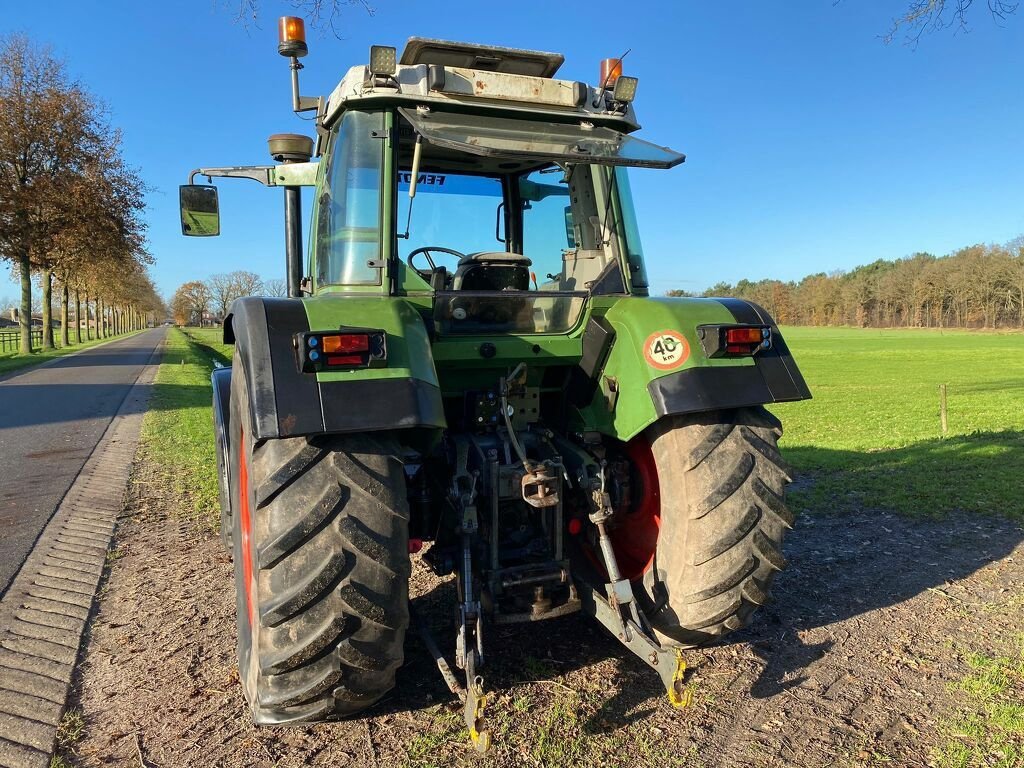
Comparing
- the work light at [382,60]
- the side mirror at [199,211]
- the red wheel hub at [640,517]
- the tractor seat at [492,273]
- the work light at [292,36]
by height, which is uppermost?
the work light at [292,36]

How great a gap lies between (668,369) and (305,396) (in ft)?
4.72

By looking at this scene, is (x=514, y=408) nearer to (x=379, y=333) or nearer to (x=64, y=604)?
(x=379, y=333)

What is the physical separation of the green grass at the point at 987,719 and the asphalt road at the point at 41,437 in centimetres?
492

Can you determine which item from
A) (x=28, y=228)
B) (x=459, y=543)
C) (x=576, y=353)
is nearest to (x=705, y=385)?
(x=576, y=353)

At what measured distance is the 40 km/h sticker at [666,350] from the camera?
2.89 meters

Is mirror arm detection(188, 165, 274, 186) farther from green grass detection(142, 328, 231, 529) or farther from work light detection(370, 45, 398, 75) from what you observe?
green grass detection(142, 328, 231, 529)

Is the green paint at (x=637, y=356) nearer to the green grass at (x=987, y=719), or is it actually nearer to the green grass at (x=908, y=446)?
the green grass at (x=987, y=719)

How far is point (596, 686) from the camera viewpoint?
10.1 ft

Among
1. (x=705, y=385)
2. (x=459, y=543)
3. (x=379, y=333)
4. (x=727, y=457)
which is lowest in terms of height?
(x=459, y=543)

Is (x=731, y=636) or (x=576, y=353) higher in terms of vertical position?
(x=576, y=353)

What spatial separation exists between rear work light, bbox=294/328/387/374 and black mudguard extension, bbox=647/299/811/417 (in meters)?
1.13

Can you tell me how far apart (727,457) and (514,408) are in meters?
1.02

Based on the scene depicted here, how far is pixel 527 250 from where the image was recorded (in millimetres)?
4023

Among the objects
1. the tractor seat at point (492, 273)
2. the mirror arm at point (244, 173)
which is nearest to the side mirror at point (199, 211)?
the mirror arm at point (244, 173)
